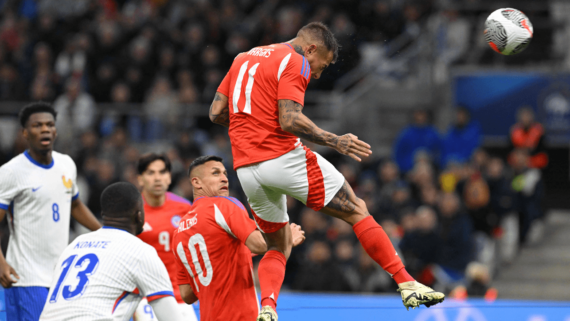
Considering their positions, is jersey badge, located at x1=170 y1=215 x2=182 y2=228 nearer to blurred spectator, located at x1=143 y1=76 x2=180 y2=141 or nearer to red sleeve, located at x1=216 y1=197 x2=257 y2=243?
red sleeve, located at x1=216 y1=197 x2=257 y2=243

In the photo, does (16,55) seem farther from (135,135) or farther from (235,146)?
(235,146)

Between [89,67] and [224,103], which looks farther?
[89,67]

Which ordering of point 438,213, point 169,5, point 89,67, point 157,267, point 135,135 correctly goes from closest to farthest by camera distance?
point 157,267 → point 438,213 → point 135,135 → point 89,67 → point 169,5

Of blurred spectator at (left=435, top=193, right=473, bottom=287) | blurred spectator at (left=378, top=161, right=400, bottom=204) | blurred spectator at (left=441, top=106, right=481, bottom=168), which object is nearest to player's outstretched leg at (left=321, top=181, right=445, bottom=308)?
blurred spectator at (left=435, top=193, right=473, bottom=287)

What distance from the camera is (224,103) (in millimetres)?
5605

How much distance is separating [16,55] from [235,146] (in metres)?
12.2

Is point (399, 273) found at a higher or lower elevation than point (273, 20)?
lower

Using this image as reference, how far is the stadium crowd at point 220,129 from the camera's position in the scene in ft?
35.8

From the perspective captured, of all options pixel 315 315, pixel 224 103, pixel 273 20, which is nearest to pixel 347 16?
pixel 273 20

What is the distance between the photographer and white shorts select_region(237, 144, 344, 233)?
5266 millimetres

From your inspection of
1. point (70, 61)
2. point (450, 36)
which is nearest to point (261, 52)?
point (450, 36)

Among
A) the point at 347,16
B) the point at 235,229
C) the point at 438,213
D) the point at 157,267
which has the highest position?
the point at 347,16

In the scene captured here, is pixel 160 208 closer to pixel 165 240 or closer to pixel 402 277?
pixel 165 240

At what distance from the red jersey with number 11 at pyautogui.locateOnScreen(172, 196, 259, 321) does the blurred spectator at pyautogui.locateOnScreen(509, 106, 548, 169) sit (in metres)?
8.14
